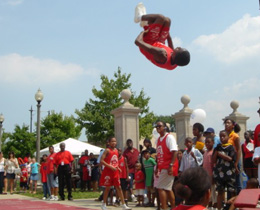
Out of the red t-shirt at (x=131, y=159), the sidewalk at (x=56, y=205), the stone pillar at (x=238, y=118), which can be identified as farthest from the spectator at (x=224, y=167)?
the stone pillar at (x=238, y=118)

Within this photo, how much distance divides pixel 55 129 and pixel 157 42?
40056 millimetres

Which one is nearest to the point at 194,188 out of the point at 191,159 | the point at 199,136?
the point at 191,159

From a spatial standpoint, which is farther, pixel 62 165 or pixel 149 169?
pixel 62 165

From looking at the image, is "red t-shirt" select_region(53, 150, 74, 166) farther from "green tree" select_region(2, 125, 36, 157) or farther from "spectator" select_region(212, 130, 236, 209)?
"green tree" select_region(2, 125, 36, 157)

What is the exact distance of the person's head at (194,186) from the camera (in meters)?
2.97

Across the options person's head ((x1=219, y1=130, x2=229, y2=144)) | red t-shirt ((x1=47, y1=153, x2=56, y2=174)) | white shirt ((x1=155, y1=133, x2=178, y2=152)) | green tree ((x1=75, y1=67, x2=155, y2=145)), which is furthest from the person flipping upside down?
green tree ((x1=75, y1=67, x2=155, y2=145))

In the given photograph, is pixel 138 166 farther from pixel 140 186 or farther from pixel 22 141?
pixel 22 141

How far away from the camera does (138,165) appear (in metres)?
11.4

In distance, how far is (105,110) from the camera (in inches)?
1345

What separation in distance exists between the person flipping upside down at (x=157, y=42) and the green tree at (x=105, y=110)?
1044 inches

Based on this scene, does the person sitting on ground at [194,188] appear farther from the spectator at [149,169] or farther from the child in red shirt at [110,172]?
the spectator at [149,169]

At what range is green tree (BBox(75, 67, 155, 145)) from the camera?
3372 cm

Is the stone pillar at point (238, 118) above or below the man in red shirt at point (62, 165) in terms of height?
above

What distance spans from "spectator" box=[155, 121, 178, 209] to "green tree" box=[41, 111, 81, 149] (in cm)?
3765
